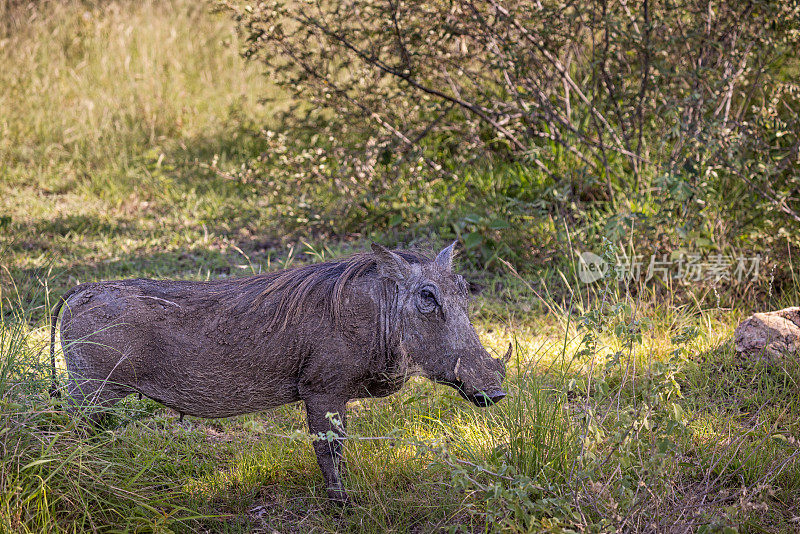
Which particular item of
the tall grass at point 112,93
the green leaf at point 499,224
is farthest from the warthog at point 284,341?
the tall grass at point 112,93

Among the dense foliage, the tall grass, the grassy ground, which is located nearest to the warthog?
the grassy ground

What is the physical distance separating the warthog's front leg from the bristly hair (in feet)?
1.03

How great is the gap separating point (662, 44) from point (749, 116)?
1.18 meters

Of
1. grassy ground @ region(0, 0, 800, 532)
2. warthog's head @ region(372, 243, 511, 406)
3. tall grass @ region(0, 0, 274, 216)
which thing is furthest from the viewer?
tall grass @ region(0, 0, 274, 216)

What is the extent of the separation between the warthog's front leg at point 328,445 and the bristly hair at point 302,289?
31cm

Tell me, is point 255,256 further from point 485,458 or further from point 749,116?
point 749,116

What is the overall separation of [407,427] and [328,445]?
2.02 ft

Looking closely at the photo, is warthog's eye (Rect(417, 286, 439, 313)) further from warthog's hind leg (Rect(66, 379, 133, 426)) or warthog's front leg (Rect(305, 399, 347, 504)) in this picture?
warthog's hind leg (Rect(66, 379, 133, 426))

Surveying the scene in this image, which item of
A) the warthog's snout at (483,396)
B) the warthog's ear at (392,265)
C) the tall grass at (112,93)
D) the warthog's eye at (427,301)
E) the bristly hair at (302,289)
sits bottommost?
the tall grass at (112,93)

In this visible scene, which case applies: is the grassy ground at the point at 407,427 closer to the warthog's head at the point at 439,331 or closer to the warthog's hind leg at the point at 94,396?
the warthog's hind leg at the point at 94,396

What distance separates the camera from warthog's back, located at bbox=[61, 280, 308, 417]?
8.79ft

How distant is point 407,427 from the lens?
325 centimetres

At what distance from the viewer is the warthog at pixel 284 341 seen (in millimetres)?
2637

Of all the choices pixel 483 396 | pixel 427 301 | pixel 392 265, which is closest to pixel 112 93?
pixel 392 265
